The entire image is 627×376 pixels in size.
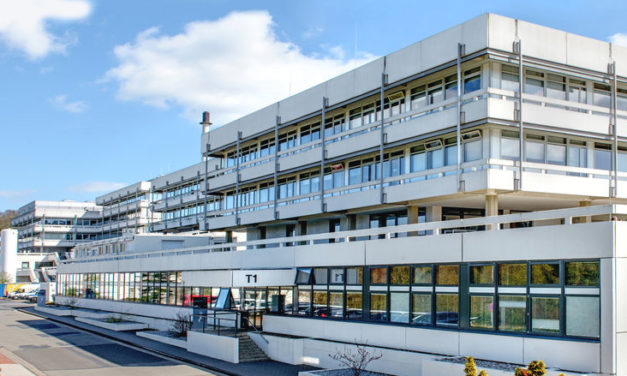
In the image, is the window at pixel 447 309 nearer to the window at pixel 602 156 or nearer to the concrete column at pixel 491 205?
the concrete column at pixel 491 205

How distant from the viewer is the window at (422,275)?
2380 cm

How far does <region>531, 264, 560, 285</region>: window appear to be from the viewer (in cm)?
1956

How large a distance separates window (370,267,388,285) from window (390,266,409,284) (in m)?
0.33

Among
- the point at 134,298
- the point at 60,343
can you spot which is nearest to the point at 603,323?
the point at 60,343

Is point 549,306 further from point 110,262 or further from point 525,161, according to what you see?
point 110,262

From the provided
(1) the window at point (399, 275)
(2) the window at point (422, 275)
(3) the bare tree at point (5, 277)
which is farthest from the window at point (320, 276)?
(3) the bare tree at point (5, 277)

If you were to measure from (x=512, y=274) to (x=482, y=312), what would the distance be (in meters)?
1.69

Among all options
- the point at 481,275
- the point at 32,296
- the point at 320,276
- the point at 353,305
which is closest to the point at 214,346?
the point at 320,276

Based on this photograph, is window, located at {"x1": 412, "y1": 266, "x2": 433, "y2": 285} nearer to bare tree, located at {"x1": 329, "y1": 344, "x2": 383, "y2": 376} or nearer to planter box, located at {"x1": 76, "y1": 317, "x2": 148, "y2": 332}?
bare tree, located at {"x1": 329, "y1": 344, "x2": 383, "y2": 376}

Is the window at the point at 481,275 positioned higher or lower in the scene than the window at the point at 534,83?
lower

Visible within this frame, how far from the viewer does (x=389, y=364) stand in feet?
79.6

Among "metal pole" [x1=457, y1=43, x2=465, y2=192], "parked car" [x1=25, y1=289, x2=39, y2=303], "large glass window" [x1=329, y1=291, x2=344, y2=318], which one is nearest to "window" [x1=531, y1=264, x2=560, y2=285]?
"metal pole" [x1=457, y1=43, x2=465, y2=192]

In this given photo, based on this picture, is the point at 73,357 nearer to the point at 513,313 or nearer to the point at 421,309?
the point at 421,309

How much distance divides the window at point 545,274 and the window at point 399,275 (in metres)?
5.64
